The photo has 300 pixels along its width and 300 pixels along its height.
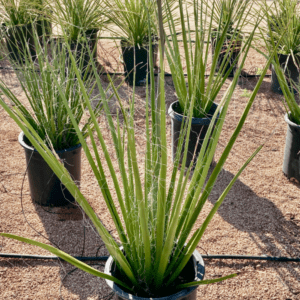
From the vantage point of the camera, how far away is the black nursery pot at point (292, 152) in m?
2.34

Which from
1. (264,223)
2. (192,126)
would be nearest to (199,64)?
(192,126)

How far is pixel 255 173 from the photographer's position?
2592mm

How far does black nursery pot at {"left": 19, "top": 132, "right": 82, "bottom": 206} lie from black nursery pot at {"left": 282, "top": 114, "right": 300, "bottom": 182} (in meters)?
1.24

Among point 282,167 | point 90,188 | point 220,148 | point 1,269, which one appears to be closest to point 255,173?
point 282,167

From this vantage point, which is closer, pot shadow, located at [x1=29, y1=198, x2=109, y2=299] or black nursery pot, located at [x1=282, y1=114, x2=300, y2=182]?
pot shadow, located at [x1=29, y1=198, x2=109, y2=299]

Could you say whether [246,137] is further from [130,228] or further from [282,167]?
[130,228]

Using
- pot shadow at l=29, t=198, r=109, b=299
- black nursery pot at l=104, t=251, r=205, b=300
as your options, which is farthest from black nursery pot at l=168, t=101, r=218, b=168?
black nursery pot at l=104, t=251, r=205, b=300

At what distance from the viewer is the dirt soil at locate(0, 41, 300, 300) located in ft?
5.77

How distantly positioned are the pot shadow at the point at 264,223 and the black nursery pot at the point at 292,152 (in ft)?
0.95

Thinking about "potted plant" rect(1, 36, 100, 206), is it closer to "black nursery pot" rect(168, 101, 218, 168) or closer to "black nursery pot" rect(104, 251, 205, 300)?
"black nursery pot" rect(168, 101, 218, 168)

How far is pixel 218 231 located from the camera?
210 centimetres

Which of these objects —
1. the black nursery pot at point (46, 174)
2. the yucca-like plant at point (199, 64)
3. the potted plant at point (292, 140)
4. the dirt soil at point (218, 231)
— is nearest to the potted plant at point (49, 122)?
the black nursery pot at point (46, 174)

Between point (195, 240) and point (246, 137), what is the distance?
6.50 ft

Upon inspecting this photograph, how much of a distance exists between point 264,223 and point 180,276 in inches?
38.0
